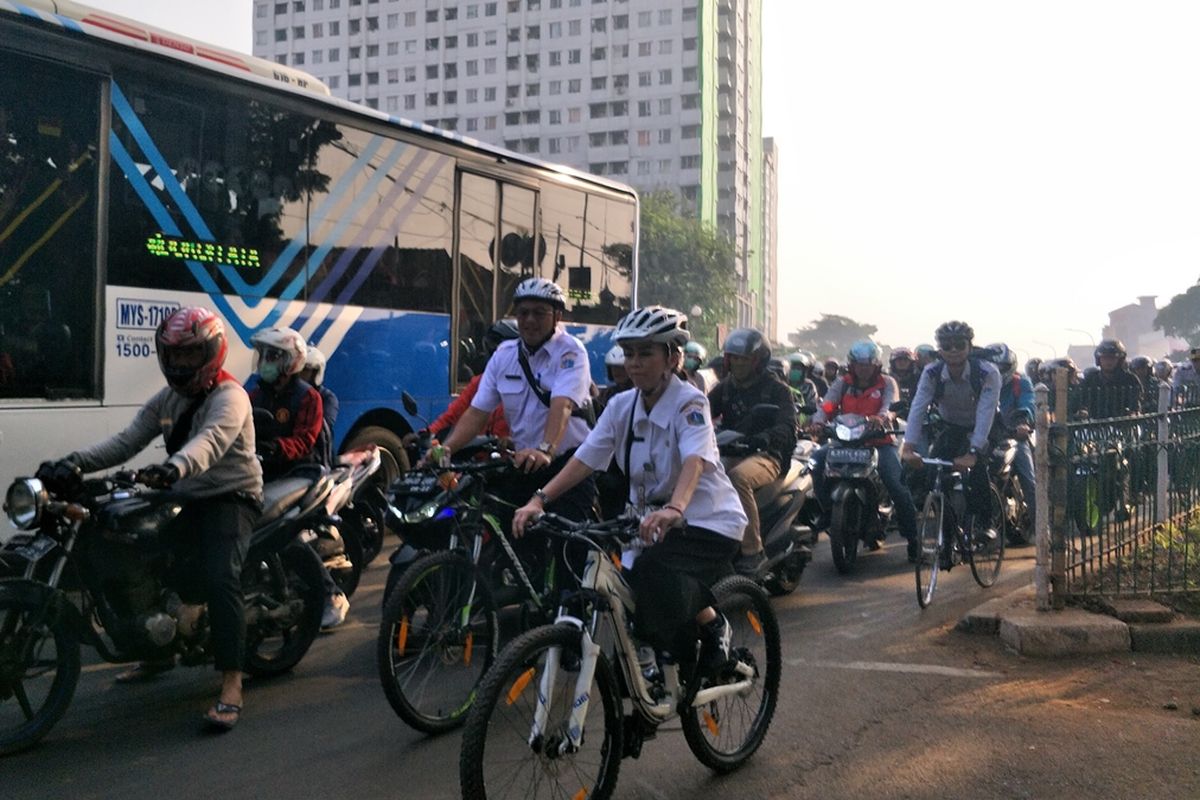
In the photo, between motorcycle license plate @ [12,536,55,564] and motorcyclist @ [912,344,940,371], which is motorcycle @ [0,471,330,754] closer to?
motorcycle license plate @ [12,536,55,564]

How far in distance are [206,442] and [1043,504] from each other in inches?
184

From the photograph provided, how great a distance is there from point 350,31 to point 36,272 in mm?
98712

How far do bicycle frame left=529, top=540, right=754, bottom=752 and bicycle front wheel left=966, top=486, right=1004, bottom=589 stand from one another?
4.53 meters

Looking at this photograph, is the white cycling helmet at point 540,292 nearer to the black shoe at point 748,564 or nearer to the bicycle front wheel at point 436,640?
the bicycle front wheel at point 436,640

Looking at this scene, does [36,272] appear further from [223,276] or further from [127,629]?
[127,629]

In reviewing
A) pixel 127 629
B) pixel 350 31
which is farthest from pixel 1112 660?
pixel 350 31

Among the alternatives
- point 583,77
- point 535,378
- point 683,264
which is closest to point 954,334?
point 535,378

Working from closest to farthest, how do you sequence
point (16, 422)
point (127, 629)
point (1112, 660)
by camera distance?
point (127, 629) → point (1112, 660) → point (16, 422)

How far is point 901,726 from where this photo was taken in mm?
4832

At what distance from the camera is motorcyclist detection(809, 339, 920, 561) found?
879cm

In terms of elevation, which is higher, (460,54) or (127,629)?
(460,54)

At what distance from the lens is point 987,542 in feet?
26.4

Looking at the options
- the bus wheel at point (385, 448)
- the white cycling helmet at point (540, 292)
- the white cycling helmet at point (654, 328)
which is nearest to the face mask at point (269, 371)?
the white cycling helmet at point (540, 292)

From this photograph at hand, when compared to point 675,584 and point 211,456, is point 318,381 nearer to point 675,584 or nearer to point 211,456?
point 211,456
